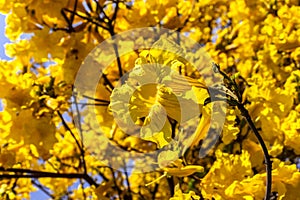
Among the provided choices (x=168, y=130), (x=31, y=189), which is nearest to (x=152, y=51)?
(x=168, y=130)

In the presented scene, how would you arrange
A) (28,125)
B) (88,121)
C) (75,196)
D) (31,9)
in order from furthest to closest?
(75,196), (88,121), (31,9), (28,125)

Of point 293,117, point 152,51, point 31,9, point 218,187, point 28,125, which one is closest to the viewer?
point 152,51

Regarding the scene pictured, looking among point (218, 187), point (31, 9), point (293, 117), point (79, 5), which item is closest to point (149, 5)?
point (79, 5)

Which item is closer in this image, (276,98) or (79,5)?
(276,98)

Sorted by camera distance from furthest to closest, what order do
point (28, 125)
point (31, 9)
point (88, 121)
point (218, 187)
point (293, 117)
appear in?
point (88, 121)
point (31, 9)
point (28, 125)
point (293, 117)
point (218, 187)

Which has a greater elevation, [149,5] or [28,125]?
[149,5]

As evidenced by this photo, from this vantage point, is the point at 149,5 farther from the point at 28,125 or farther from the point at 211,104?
the point at 211,104

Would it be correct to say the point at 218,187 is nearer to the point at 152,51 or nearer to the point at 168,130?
the point at 168,130

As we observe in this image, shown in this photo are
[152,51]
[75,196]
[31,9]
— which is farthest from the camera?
[75,196]

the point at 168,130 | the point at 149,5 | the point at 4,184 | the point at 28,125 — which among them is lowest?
the point at 168,130
